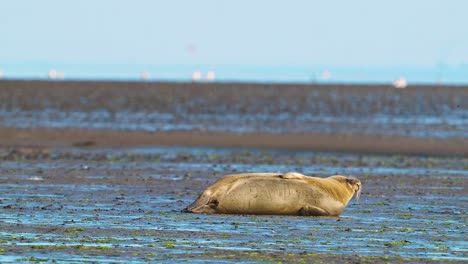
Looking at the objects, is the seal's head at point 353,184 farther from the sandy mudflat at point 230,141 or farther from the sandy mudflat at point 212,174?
the sandy mudflat at point 230,141

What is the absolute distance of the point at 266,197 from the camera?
44.4ft

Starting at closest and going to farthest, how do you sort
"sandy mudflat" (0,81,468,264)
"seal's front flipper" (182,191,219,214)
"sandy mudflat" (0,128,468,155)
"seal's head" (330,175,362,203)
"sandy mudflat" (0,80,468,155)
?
"sandy mudflat" (0,81,468,264) < "seal's front flipper" (182,191,219,214) < "seal's head" (330,175,362,203) < "sandy mudflat" (0,128,468,155) < "sandy mudflat" (0,80,468,155)

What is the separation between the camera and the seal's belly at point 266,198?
1348 centimetres

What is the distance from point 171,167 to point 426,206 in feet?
22.7

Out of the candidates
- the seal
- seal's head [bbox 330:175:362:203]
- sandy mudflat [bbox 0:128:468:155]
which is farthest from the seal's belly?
sandy mudflat [bbox 0:128:468:155]

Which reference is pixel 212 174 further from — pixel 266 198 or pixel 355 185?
pixel 266 198

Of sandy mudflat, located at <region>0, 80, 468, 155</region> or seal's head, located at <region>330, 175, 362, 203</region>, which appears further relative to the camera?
sandy mudflat, located at <region>0, 80, 468, 155</region>

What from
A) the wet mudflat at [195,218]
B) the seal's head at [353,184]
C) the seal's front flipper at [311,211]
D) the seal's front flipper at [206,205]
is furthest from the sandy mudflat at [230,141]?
the seal's front flipper at [206,205]

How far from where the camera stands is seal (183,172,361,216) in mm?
13469

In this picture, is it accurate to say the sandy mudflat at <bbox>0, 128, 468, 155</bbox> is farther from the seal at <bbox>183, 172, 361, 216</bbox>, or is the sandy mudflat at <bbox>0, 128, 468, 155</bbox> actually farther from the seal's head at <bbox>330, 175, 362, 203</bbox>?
the seal at <bbox>183, 172, 361, 216</bbox>

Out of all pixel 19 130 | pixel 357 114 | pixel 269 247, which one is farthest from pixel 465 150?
pixel 269 247

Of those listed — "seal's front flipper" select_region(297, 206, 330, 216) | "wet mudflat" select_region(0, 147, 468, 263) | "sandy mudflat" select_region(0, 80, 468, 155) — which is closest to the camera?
"wet mudflat" select_region(0, 147, 468, 263)

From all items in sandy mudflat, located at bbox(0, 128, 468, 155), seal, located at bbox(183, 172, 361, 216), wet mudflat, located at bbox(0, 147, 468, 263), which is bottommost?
sandy mudflat, located at bbox(0, 128, 468, 155)

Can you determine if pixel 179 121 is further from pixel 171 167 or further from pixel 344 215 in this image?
pixel 344 215
